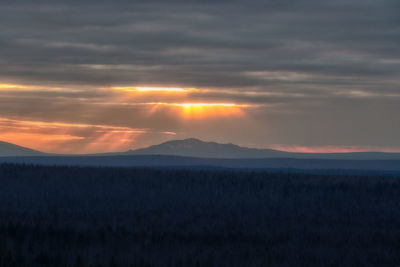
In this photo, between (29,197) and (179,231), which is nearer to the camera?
(179,231)

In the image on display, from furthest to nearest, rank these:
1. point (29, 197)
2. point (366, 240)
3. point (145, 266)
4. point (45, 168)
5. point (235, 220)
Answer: point (45, 168) < point (29, 197) < point (235, 220) < point (366, 240) < point (145, 266)

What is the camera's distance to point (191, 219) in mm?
41156

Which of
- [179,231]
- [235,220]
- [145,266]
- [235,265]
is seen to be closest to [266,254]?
[235,265]

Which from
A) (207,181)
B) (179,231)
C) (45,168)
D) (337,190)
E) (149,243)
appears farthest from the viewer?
(45,168)

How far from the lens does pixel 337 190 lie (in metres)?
61.7

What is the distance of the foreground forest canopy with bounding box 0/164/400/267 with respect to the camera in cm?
2559

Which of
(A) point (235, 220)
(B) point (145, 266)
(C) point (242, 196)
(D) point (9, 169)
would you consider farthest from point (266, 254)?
(D) point (9, 169)

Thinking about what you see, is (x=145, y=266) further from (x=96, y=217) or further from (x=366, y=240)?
(x=96, y=217)

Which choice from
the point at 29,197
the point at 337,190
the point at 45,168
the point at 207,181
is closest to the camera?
the point at 29,197

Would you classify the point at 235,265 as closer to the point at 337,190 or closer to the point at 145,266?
the point at 145,266

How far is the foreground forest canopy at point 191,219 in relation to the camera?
25.6 m

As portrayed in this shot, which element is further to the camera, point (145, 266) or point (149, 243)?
point (149, 243)

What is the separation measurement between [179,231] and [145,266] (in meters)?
11.4

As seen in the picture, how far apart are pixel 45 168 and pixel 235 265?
169 feet
